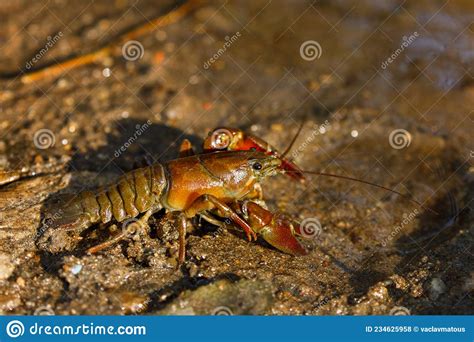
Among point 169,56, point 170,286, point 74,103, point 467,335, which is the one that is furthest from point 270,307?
point 169,56

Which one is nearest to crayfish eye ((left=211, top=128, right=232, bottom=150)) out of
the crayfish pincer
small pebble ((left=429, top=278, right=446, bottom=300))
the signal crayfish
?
the signal crayfish

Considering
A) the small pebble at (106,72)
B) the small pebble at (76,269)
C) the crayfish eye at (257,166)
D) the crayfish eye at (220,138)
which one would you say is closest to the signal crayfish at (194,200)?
the crayfish eye at (257,166)

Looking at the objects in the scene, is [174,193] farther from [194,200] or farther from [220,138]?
[220,138]

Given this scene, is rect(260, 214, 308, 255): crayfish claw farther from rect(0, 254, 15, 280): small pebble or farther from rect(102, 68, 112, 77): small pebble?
rect(102, 68, 112, 77): small pebble

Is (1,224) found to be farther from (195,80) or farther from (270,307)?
(195,80)

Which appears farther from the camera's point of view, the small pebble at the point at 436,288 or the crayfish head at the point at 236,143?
the crayfish head at the point at 236,143

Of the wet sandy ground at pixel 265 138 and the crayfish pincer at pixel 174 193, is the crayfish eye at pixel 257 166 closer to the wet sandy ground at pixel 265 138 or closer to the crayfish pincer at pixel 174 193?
the crayfish pincer at pixel 174 193

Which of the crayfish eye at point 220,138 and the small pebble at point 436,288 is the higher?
the crayfish eye at point 220,138
